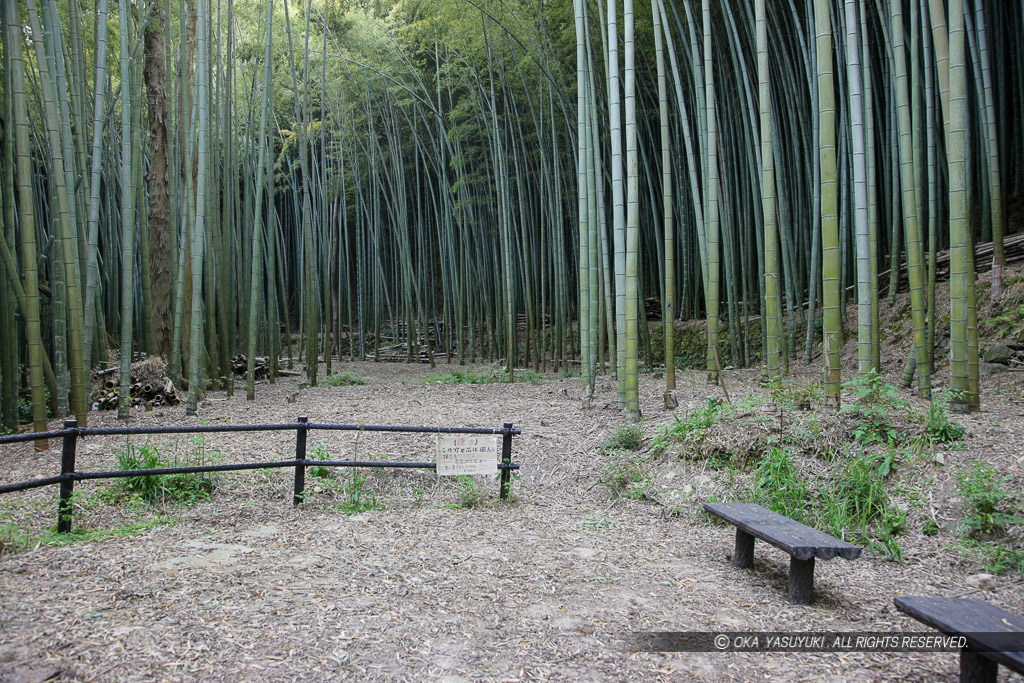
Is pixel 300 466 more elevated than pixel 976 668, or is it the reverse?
pixel 300 466

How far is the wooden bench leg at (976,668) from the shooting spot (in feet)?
4.51

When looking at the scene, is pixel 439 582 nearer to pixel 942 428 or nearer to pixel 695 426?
pixel 695 426

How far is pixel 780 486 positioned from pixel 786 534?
764mm

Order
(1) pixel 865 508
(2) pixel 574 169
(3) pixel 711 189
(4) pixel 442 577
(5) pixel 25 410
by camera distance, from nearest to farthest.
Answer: (4) pixel 442 577 < (1) pixel 865 508 < (3) pixel 711 189 < (5) pixel 25 410 < (2) pixel 574 169

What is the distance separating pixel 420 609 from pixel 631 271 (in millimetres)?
2504

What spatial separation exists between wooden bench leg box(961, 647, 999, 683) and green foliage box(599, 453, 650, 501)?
163 centimetres

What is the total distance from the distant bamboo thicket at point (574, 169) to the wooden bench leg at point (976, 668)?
73.0 inches

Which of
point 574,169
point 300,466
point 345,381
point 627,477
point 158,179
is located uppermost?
point 574,169

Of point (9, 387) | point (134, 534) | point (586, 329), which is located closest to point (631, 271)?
point (586, 329)

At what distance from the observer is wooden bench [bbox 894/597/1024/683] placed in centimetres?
129

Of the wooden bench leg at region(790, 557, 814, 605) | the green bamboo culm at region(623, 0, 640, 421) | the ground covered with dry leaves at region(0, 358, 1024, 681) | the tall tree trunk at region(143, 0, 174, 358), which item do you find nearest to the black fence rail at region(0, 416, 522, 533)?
the ground covered with dry leaves at region(0, 358, 1024, 681)

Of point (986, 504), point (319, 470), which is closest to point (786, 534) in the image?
point (986, 504)

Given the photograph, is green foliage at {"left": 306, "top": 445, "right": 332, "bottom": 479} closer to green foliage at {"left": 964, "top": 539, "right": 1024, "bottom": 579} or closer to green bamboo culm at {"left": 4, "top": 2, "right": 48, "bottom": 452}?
green bamboo culm at {"left": 4, "top": 2, "right": 48, "bottom": 452}

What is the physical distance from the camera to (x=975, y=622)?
1401 mm
